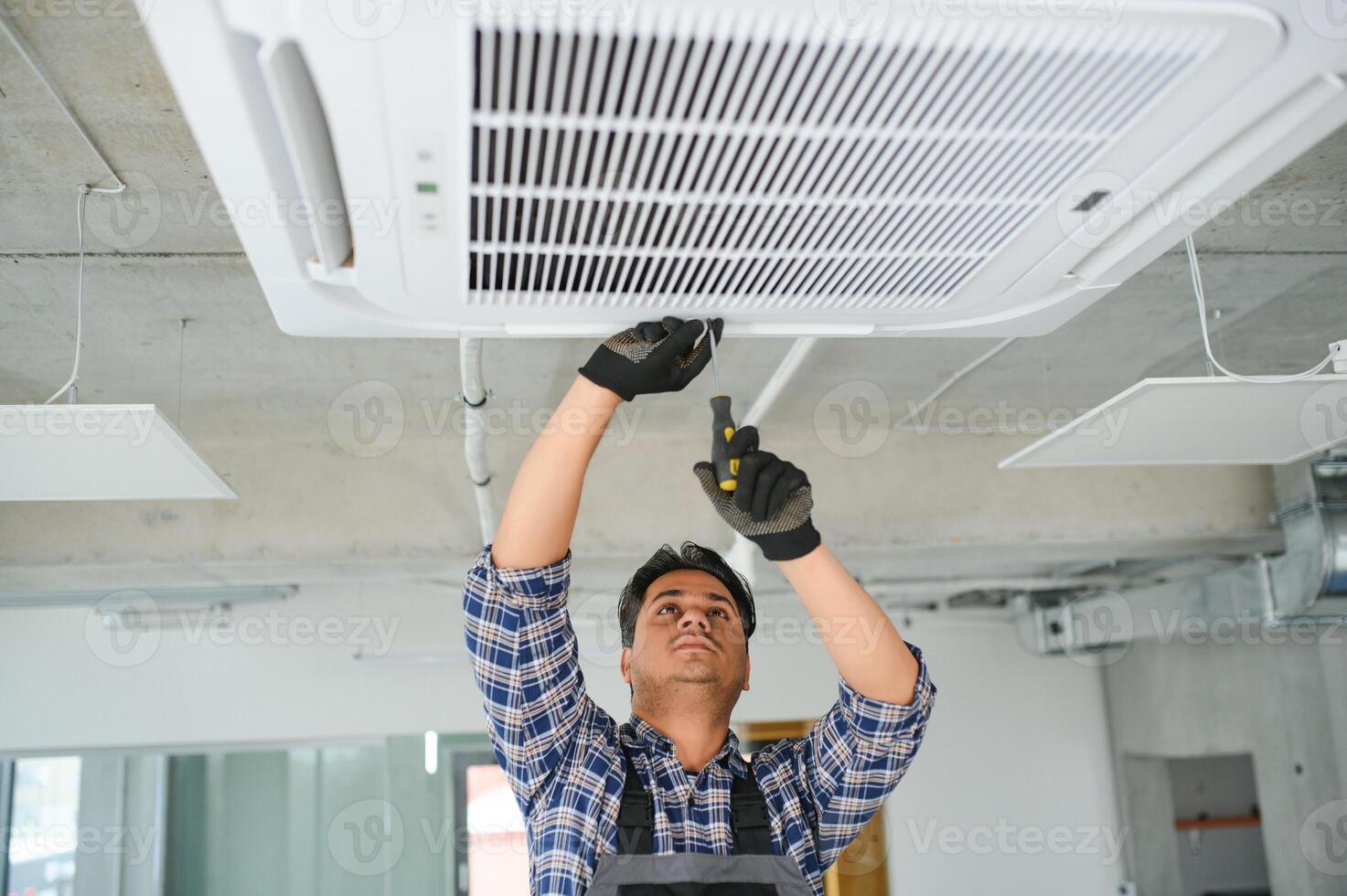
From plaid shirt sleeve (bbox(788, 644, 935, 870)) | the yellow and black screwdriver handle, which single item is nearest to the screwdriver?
the yellow and black screwdriver handle

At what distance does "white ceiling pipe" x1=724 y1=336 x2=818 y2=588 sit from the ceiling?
2.8 inches

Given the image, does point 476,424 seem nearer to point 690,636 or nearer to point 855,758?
point 690,636

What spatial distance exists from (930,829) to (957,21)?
6.78 m

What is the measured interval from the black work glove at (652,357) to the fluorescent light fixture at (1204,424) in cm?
123

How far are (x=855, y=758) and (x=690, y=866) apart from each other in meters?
0.30

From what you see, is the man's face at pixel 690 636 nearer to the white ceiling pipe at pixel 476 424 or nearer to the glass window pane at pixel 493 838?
the white ceiling pipe at pixel 476 424

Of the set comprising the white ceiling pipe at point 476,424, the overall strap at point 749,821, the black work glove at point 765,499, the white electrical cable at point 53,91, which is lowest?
the overall strap at point 749,821

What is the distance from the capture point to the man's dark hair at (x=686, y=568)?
194 cm

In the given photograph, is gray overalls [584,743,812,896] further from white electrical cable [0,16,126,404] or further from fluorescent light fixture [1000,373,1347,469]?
white electrical cable [0,16,126,404]

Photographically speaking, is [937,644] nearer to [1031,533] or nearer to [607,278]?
[1031,533]

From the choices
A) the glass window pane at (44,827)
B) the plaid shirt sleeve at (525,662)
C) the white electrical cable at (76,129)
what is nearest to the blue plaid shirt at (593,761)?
the plaid shirt sleeve at (525,662)

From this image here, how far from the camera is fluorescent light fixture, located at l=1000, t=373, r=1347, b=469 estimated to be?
229cm

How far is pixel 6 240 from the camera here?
2.63 m

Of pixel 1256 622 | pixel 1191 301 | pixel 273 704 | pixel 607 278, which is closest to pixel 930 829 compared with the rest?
pixel 1256 622
